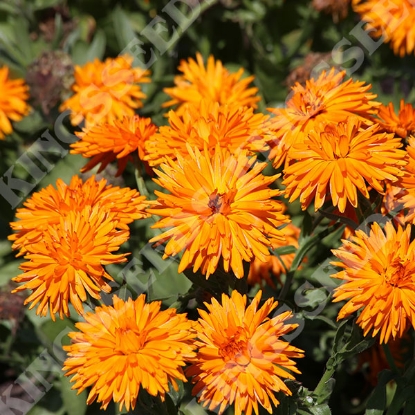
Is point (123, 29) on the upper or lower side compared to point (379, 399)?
upper

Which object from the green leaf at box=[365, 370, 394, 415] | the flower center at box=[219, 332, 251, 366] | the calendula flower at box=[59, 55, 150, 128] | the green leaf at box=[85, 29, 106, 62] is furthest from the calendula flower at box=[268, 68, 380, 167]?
the green leaf at box=[85, 29, 106, 62]

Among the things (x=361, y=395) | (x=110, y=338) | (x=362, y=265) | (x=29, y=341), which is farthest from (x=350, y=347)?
(x=29, y=341)

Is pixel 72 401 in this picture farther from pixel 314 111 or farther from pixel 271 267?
pixel 314 111

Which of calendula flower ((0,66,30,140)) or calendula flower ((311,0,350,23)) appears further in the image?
calendula flower ((311,0,350,23))

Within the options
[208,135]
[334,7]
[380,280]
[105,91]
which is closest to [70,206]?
[208,135]

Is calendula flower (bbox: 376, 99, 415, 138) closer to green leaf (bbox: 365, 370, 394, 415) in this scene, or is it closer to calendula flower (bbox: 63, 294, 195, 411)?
green leaf (bbox: 365, 370, 394, 415)

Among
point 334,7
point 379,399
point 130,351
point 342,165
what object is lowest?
point 130,351
